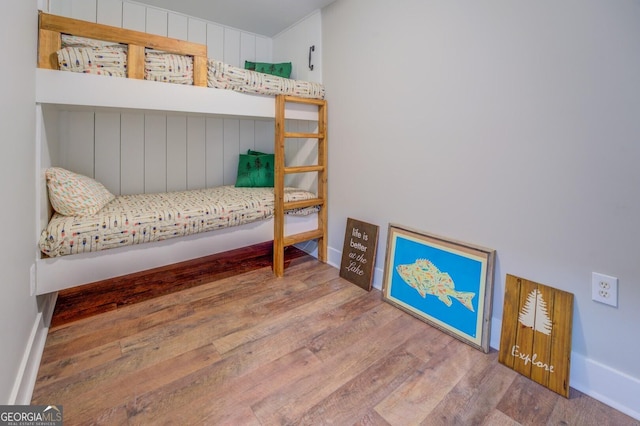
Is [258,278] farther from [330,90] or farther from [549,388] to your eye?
[549,388]

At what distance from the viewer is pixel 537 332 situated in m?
1.40

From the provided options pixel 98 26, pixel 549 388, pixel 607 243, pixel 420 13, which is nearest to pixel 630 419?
pixel 549 388

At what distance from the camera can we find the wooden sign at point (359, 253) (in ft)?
7.27

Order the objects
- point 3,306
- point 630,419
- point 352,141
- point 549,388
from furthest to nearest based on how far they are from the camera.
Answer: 1. point 352,141
2. point 549,388
3. point 630,419
4. point 3,306

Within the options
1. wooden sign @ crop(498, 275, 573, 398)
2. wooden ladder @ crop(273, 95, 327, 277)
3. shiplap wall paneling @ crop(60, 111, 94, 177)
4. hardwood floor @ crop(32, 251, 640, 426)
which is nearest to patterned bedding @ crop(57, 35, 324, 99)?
wooden ladder @ crop(273, 95, 327, 277)

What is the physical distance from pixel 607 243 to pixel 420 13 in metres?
1.56

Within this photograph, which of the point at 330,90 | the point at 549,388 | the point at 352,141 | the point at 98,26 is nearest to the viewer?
the point at 549,388

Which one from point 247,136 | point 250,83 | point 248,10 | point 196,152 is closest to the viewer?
point 250,83

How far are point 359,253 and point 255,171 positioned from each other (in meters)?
1.35

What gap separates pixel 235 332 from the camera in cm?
167

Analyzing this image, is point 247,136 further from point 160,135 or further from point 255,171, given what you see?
point 160,135

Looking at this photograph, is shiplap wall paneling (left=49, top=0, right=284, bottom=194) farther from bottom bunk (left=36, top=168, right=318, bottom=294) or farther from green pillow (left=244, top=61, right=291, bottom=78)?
bottom bunk (left=36, top=168, right=318, bottom=294)

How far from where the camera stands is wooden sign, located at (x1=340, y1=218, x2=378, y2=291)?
7.27ft

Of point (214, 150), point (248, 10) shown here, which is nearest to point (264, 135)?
point (214, 150)
